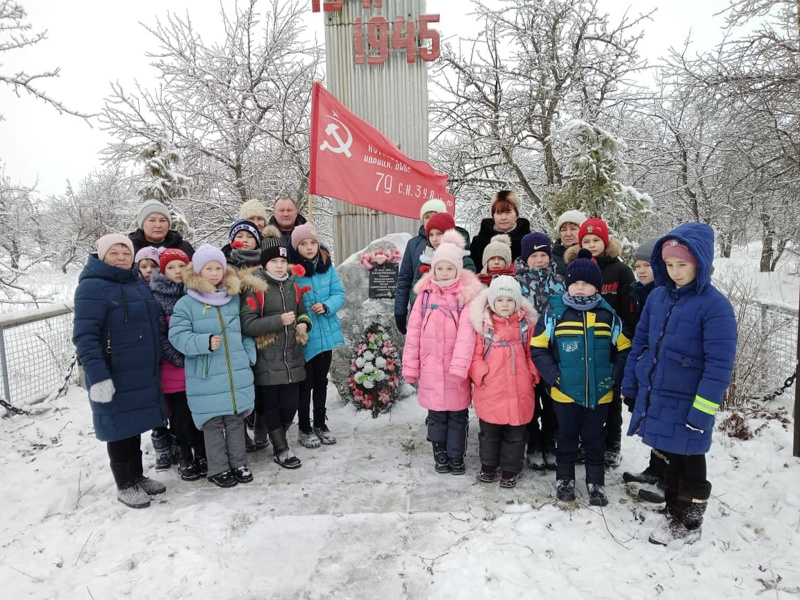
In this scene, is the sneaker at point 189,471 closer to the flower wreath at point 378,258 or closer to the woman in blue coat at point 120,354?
the woman in blue coat at point 120,354

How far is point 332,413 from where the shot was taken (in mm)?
5305

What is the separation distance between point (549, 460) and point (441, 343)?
1296 millimetres

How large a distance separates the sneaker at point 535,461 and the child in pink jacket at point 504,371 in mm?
291

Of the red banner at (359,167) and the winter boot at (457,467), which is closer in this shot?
the winter boot at (457,467)

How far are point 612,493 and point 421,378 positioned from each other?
5.20ft

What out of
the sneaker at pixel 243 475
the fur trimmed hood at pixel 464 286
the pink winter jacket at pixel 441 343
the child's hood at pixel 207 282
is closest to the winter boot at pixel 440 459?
the pink winter jacket at pixel 441 343

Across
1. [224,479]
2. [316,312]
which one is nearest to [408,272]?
[316,312]

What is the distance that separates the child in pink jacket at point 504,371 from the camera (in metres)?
3.56

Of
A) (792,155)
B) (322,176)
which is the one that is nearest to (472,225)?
(792,155)

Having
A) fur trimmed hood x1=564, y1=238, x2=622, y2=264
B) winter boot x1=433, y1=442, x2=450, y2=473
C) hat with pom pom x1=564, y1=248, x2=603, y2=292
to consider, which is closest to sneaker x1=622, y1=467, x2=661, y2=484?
winter boot x1=433, y1=442, x2=450, y2=473

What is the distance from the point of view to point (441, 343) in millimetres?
3799

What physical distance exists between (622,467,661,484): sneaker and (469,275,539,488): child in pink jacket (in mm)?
791

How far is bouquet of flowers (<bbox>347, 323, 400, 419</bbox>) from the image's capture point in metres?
5.15

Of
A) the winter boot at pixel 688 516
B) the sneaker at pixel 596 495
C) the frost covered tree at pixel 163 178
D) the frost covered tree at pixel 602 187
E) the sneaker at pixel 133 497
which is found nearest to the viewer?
the winter boot at pixel 688 516
